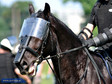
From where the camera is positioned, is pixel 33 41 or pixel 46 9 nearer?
pixel 33 41

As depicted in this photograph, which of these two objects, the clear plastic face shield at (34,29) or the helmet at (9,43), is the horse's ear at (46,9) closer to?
the clear plastic face shield at (34,29)

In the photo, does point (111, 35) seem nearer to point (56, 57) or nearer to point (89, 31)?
point (89, 31)

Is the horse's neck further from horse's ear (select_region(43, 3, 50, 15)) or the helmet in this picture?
the helmet

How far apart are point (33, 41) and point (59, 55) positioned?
51 cm

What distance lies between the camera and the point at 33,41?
3955 millimetres

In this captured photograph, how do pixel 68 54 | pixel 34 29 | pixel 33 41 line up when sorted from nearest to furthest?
pixel 33 41 → pixel 34 29 → pixel 68 54

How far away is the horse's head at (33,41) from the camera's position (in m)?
3.86

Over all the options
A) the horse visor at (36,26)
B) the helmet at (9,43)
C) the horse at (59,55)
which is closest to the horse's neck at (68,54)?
the horse at (59,55)

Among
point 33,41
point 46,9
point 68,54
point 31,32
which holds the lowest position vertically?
point 68,54

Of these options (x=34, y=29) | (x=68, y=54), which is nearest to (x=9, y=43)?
(x=68, y=54)

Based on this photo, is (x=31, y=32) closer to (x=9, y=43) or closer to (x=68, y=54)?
(x=68, y=54)

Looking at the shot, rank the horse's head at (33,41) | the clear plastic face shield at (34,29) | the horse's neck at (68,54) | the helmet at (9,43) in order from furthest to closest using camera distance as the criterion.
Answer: the helmet at (9,43)
the horse's neck at (68,54)
the clear plastic face shield at (34,29)
the horse's head at (33,41)

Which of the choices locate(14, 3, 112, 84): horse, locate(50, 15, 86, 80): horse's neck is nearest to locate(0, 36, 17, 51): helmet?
locate(14, 3, 112, 84): horse

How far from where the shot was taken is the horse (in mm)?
3898
